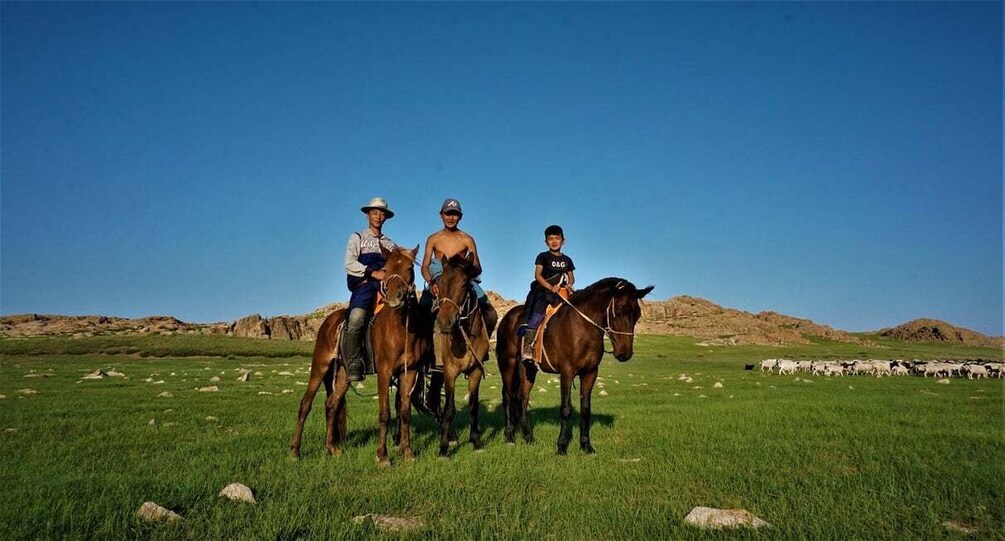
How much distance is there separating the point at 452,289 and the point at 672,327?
105 metres

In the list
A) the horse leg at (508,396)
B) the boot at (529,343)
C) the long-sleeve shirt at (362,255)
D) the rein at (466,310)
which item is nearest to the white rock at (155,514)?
the rein at (466,310)

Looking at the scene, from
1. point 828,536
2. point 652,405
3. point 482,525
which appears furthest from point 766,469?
point 652,405

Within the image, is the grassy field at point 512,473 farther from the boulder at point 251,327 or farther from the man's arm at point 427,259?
the boulder at point 251,327

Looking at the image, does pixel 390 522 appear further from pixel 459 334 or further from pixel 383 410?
pixel 459 334

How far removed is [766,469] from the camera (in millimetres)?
9000

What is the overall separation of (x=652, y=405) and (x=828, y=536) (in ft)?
43.2

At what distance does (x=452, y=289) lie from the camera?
32.8 ft

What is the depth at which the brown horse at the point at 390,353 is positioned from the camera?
9734 mm

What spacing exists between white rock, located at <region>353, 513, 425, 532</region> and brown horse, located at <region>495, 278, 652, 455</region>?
481cm

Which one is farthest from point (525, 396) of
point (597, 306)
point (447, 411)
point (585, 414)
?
point (597, 306)

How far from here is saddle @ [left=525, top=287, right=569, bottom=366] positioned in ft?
40.7

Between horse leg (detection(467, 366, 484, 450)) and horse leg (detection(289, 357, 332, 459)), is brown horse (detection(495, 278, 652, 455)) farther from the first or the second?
horse leg (detection(289, 357, 332, 459))

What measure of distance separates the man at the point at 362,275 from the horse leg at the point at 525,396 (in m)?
3.69

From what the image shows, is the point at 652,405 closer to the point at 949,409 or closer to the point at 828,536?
the point at 949,409
